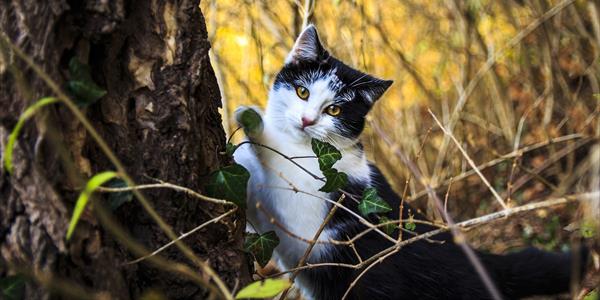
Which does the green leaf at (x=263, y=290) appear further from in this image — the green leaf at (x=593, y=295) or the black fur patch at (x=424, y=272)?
the green leaf at (x=593, y=295)

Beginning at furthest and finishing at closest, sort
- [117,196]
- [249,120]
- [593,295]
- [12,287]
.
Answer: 1. [593,295]
2. [249,120]
3. [117,196]
4. [12,287]

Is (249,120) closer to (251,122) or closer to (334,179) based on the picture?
(251,122)

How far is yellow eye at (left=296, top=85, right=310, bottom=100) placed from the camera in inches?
86.9

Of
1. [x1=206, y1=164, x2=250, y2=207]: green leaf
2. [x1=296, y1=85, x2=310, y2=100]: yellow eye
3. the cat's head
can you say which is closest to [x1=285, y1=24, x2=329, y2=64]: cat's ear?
the cat's head

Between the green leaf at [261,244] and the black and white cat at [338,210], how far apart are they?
0.93 ft

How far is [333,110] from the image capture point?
7.25ft

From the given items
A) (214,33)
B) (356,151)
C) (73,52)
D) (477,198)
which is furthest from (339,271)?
(477,198)

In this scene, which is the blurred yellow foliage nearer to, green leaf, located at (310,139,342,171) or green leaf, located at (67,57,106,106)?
green leaf, located at (310,139,342,171)

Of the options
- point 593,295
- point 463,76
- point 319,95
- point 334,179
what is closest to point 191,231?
point 334,179

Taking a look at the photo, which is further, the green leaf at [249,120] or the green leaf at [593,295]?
the green leaf at [593,295]

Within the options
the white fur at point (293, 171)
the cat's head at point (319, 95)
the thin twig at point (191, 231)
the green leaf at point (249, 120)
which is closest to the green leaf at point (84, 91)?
the thin twig at point (191, 231)

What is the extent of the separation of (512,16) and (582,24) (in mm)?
444

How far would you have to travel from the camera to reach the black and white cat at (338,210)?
6.72 ft

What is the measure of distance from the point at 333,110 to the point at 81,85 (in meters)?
1.13
